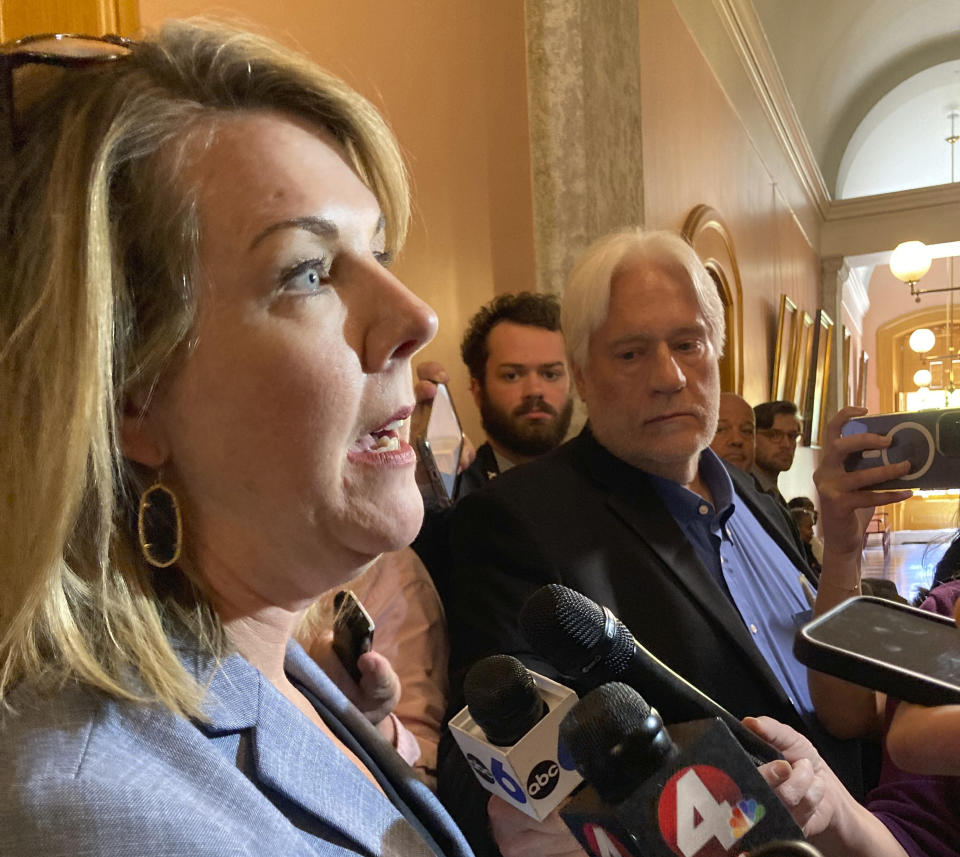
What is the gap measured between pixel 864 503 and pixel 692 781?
906 mm

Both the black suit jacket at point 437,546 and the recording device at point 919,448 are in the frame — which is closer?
the recording device at point 919,448

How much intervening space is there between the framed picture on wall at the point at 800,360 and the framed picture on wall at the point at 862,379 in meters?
5.57

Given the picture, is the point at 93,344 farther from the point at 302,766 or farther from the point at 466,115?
the point at 466,115

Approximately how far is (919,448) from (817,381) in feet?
23.6

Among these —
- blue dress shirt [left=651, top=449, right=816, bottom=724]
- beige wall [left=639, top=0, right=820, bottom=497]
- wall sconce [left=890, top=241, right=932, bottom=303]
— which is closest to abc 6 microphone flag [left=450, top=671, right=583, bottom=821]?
blue dress shirt [left=651, top=449, right=816, bottom=724]

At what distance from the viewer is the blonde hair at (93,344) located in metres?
0.64

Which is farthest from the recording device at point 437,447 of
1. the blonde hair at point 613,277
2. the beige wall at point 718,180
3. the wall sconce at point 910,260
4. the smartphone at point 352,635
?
the wall sconce at point 910,260

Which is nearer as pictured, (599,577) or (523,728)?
(523,728)

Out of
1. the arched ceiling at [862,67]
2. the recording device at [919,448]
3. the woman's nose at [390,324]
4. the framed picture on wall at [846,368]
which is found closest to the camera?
the woman's nose at [390,324]

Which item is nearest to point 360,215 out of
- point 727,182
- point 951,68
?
point 727,182

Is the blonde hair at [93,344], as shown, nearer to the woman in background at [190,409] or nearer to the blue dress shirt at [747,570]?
the woman in background at [190,409]

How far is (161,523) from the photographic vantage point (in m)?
0.72

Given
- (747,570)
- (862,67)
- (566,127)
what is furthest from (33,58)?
(862,67)

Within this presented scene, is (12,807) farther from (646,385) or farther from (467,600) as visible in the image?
(646,385)
